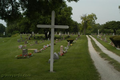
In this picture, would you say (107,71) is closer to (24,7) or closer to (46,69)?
(46,69)

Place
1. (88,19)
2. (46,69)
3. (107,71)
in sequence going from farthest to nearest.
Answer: (88,19) → (46,69) → (107,71)

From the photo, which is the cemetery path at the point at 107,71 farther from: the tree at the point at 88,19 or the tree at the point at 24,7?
the tree at the point at 88,19

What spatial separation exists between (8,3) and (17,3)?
1.72 ft

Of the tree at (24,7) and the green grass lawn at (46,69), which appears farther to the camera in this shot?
the tree at (24,7)

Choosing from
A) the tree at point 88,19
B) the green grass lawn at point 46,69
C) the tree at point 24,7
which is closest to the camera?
the green grass lawn at point 46,69

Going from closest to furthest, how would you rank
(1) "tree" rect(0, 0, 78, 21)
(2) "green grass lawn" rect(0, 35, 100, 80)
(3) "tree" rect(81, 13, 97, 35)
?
(2) "green grass lawn" rect(0, 35, 100, 80), (1) "tree" rect(0, 0, 78, 21), (3) "tree" rect(81, 13, 97, 35)

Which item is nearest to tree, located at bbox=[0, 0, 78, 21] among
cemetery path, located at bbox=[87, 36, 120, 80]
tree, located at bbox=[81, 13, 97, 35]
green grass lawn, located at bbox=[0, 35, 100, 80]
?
green grass lawn, located at bbox=[0, 35, 100, 80]

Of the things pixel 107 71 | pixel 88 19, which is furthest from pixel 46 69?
pixel 88 19

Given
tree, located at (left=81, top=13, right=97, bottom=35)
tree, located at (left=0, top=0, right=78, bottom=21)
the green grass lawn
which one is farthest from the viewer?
tree, located at (left=81, top=13, right=97, bottom=35)

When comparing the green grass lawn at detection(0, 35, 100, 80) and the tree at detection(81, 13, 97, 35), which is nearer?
the green grass lawn at detection(0, 35, 100, 80)

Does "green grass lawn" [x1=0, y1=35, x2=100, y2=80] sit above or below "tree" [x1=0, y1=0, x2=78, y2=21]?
below

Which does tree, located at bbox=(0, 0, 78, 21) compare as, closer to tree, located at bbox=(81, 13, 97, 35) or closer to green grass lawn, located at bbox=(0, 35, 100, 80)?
green grass lawn, located at bbox=(0, 35, 100, 80)

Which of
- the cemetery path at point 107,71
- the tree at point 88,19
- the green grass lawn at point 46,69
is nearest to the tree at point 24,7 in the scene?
the green grass lawn at point 46,69

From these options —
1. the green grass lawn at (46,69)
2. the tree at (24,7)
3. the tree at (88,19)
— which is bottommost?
the green grass lawn at (46,69)
